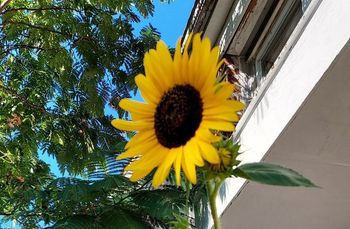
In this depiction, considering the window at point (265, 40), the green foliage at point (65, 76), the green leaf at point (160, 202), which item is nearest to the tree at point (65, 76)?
the green foliage at point (65, 76)

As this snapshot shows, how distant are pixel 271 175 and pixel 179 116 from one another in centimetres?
12

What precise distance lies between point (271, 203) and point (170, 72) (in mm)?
2381

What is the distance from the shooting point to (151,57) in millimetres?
710

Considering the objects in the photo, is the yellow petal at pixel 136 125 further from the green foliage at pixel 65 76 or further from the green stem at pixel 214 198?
the green foliage at pixel 65 76

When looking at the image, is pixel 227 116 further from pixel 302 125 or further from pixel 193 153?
pixel 302 125

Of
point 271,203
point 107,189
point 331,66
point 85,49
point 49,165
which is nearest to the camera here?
point 331,66

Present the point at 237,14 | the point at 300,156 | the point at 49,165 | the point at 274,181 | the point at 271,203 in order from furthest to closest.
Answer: the point at 49,165, the point at 237,14, the point at 271,203, the point at 300,156, the point at 274,181

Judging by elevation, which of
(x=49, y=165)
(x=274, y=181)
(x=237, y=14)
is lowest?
(x=274, y=181)

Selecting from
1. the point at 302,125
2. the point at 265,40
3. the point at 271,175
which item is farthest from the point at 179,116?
the point at 265,40

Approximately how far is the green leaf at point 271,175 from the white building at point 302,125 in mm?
1195

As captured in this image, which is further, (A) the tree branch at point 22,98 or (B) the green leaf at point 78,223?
(A) the tree branch at point 22,98

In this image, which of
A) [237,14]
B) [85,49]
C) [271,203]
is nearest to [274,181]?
[271,203]

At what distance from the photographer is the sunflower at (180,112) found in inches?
A: 24.2

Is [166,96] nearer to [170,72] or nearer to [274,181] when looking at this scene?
[170,72]
